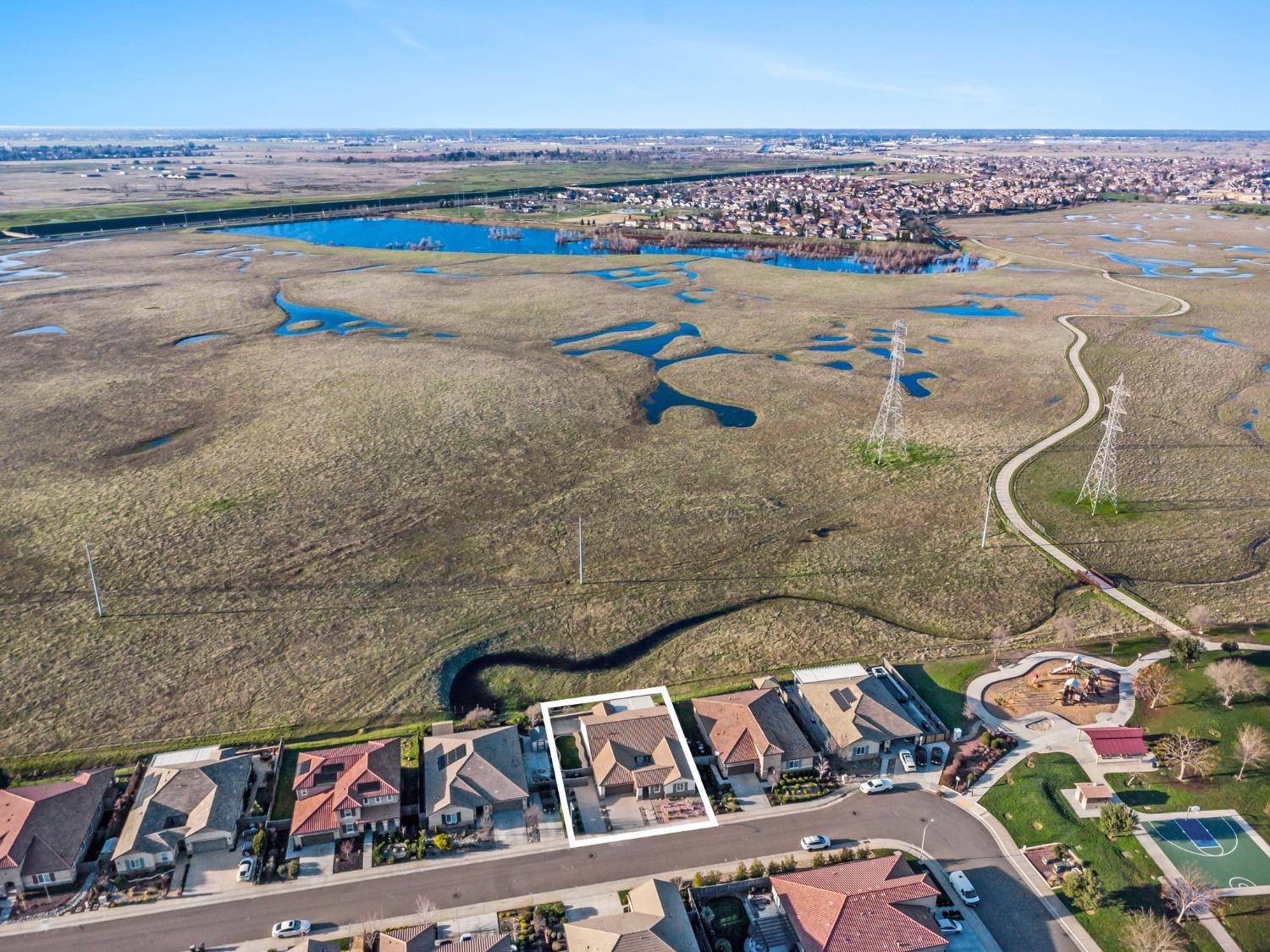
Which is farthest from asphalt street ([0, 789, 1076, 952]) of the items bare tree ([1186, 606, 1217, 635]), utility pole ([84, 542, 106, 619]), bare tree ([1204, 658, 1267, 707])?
bare tree ([1186, 606, 1217, 635])

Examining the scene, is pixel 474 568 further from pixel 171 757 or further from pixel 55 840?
pixel 55 840

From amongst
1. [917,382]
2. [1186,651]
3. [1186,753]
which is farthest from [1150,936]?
[917,382]

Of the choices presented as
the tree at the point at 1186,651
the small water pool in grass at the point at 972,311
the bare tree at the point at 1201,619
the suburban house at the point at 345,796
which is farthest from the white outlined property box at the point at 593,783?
the small water pool in grass at the point at 972,311

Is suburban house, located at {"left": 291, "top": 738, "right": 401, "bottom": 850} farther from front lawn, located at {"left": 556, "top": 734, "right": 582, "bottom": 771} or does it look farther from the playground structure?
the playground structure

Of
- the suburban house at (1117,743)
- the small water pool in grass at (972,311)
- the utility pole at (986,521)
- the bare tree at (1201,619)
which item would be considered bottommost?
the suburban house at (1117,743)

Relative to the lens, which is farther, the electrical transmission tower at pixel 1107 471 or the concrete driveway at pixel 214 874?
the electrical transmission tower at pixel 1107 471

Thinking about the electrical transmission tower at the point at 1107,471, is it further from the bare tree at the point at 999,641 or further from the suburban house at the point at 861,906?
the suburban house at the point at 861,906

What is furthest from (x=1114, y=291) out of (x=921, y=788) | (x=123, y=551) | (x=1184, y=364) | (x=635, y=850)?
(x=123, y=551)
